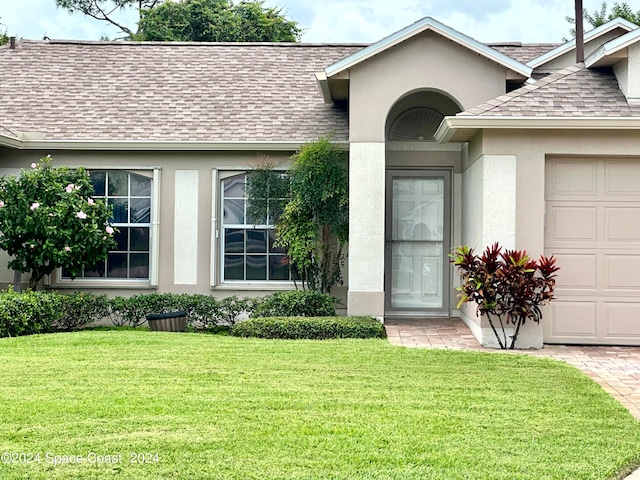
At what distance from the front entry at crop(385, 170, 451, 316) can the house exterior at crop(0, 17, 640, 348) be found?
0.03 metres

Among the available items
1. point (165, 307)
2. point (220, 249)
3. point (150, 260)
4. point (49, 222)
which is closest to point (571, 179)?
point (220, 249)

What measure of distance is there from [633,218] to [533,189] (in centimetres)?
148

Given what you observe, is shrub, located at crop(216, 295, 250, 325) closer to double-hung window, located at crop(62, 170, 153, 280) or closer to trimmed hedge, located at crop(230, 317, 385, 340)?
trimmed hedge, located at crop(230, 317, 385, 340)

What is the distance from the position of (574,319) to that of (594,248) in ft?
3.36

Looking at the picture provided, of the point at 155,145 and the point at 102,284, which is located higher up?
the point at 155,145

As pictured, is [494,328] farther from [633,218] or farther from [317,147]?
[317,147]

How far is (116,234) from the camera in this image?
1365 cm

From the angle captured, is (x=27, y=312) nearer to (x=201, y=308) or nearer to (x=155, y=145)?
(x=201, y=308)

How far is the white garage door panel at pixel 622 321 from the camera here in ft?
35.3

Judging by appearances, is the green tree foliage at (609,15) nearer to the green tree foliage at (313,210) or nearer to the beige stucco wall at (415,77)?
the beige stucco wall at (415,77)

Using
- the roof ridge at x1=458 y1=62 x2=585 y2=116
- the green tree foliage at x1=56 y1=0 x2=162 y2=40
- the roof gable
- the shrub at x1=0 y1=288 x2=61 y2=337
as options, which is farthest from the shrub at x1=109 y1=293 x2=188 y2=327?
the green tree foliage at x1=56 y1=0 x2=162 y2=40

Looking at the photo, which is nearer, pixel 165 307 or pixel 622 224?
pixel 622 224

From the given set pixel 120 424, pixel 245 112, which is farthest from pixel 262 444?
pixel 245 112

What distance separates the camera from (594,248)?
10812 millimetres
